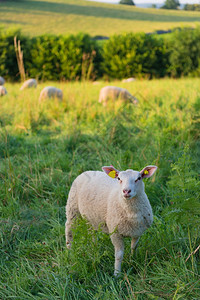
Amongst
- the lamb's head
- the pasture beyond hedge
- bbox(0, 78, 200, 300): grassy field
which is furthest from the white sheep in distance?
the pasture beyond hedge

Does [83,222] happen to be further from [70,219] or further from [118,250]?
[70,219]

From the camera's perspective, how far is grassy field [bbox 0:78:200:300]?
6.99 ft

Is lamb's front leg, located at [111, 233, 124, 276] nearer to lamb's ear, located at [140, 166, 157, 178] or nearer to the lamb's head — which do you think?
the lamb's head

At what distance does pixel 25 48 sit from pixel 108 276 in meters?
15.8

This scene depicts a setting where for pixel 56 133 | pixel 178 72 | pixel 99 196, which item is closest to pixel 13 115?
pixel 56 133

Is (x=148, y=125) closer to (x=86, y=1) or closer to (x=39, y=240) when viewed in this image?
(x=39, y=240)

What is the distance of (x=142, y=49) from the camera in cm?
1617

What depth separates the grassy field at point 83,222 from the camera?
6.99 ft

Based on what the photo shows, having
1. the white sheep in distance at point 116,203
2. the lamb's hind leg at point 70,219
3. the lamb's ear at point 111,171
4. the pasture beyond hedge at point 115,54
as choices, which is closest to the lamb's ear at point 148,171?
the white sheep in distance at point 116,203

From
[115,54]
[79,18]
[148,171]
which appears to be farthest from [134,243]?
[79,18]

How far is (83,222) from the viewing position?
7.25 ft

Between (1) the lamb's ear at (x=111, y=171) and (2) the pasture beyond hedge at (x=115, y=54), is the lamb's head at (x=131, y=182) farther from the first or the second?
(2) the pasture beyond hedge at (x=115, y=54)

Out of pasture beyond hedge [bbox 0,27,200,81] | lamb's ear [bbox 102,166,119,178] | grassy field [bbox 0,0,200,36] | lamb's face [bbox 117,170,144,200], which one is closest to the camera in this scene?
lamb's face [bbox 117,170,144,200]

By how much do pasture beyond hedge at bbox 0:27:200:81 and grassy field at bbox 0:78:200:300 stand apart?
9774 millimetres
